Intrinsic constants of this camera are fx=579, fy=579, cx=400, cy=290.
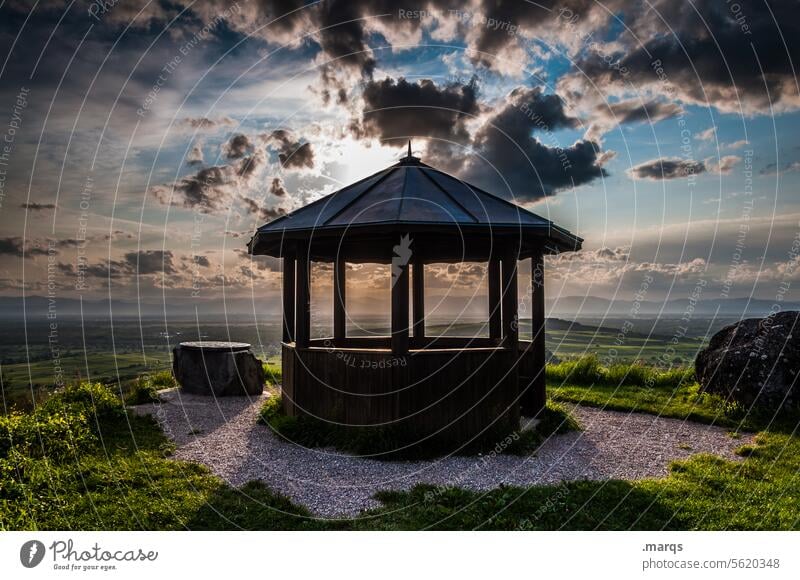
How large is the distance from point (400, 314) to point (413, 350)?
0.74 meters

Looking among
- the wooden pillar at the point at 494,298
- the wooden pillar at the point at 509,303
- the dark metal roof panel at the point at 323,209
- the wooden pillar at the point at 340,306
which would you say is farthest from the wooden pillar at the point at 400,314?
the wooden pillar at the point at 340,306

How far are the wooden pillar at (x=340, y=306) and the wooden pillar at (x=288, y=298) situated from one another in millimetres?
1469

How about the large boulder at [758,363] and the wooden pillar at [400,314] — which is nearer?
the wooden pillar at [400,314]

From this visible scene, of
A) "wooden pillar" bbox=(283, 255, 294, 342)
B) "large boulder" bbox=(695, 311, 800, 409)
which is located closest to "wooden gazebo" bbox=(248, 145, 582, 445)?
"wooden pillar" bbox=(283, 255, 294, 342)

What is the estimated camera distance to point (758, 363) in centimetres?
1239

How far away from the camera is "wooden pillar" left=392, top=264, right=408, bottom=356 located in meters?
9.69

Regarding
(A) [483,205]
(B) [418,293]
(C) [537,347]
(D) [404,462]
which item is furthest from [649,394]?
(D) [404,462]

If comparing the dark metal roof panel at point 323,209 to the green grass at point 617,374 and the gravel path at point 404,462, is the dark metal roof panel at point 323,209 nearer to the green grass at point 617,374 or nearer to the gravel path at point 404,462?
the gravel path at point 404,462

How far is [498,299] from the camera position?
13.2 metres

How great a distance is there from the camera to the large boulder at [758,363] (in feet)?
39.2

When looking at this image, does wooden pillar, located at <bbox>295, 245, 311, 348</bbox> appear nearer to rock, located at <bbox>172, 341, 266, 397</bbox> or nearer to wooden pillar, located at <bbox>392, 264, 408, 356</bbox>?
wooden pillar, located at <bbox>392, 264, 408, 356</bbox>
